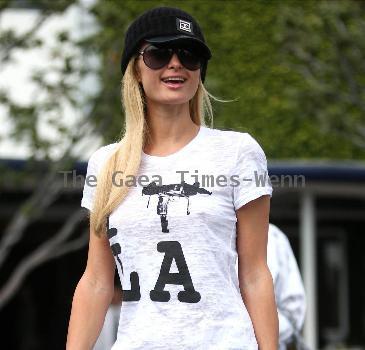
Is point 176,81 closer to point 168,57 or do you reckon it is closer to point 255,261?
point 168,57

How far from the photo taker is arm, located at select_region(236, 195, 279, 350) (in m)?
3.24

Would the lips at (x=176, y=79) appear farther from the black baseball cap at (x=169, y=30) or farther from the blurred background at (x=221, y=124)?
the blurred background at (x=221, y=124)

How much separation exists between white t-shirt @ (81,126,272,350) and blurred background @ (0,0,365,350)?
320cm

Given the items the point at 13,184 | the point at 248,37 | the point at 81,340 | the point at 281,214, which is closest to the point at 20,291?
the point at 281,214

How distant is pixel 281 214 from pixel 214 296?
570 inches

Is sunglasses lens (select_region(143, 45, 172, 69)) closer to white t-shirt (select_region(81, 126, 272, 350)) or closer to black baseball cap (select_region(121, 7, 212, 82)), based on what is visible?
black baseball cap (select_region(121, 7, 212, 82))

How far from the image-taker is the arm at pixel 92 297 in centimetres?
334

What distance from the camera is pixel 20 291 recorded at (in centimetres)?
1812

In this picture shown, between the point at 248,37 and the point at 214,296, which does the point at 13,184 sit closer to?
the point at 248,37

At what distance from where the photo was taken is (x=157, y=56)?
3.37m

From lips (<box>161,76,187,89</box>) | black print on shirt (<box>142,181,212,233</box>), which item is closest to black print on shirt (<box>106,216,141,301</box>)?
black print on shirt (<box>142,181,212,233</box>)

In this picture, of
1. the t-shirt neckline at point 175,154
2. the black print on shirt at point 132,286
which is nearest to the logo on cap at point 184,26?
the t-shirt neckline at point 175,154

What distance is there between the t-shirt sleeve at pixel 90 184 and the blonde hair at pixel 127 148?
6 cm

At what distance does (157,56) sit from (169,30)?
82 millimetres
